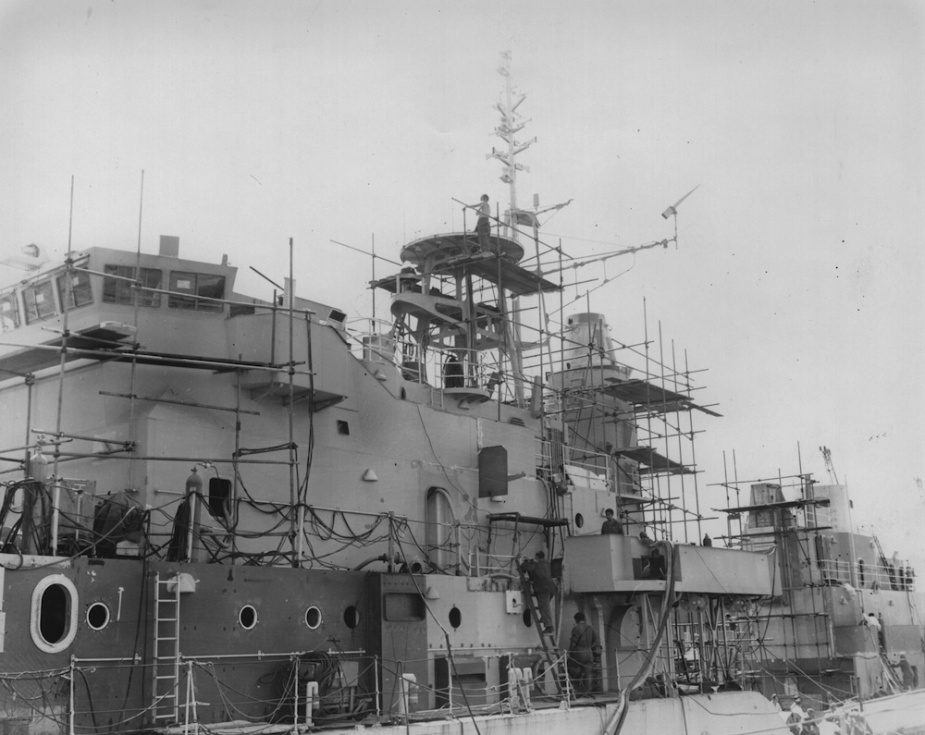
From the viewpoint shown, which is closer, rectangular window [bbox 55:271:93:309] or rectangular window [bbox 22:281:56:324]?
rectangular window [bbox 55:271:93:309]

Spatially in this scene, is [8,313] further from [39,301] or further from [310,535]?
[310,535]

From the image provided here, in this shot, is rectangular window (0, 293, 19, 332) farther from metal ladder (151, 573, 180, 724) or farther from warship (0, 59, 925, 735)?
metal ladder (151, 573, 180, 724)

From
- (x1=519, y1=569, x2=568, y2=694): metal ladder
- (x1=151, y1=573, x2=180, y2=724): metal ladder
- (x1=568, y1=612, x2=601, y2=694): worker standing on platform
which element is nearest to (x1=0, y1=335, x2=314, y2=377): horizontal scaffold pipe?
(x1=151, y1=573, x2=180, y2=724): metal ladder

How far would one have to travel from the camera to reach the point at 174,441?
15.2 metres

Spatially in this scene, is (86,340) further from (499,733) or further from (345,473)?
(499,733)

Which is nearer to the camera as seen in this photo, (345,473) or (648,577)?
(345,473)

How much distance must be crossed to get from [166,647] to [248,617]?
1.28 m

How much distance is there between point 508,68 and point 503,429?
1270cm

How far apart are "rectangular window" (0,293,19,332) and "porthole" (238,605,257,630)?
6077 mm

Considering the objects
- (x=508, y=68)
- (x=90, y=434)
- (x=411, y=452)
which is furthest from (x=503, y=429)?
(x=508, y=68)

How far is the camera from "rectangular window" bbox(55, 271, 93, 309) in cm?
1542

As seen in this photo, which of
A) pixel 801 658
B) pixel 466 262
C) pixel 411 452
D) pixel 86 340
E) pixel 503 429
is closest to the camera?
pixel 86 340

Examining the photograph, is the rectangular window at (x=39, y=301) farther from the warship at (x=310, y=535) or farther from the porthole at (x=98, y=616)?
the porthole at (x=98, y=616)

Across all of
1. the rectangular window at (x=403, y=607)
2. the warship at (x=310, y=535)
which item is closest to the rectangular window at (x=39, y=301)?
the warship at (x=310, y=535)
